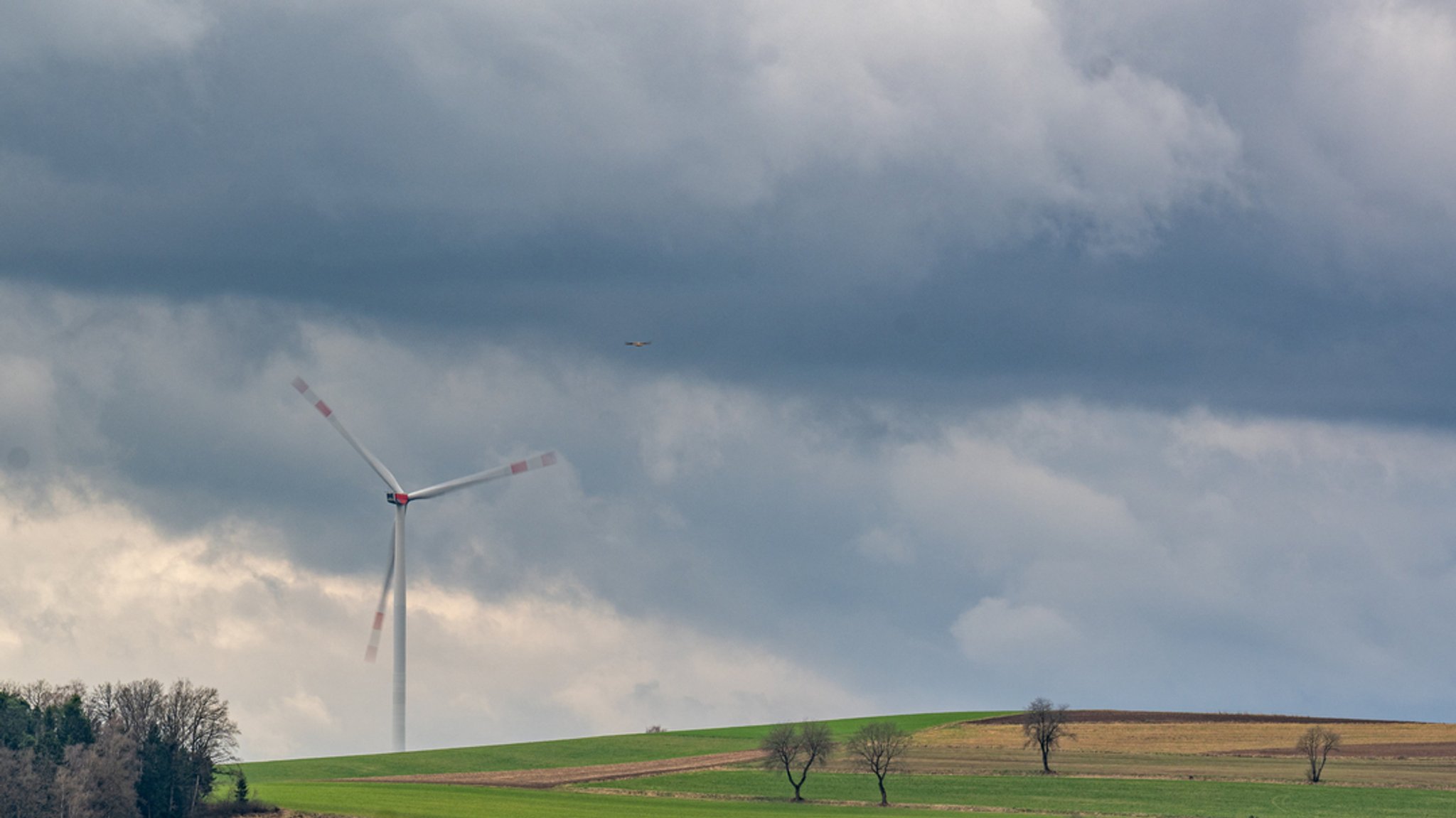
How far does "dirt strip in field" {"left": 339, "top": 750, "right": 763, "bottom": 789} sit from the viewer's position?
15688cm

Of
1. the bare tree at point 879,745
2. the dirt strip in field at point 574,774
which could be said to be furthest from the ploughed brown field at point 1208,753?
the dirt strip in field at point 574,774

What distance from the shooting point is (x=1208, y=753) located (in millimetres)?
172750

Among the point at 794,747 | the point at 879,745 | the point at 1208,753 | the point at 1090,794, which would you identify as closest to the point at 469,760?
the point at 794,747

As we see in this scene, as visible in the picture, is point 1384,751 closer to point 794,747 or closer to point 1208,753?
point 1208,753

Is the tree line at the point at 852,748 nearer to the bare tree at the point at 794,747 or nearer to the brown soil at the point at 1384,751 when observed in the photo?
the bare tree at the point at 794,747

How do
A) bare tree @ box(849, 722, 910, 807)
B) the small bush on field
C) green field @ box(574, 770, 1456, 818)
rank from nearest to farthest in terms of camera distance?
1. green field @ box(574, 770, 1456, 818)
2. the small bush on field
3. bare tree @ box(849, 722, 910, 807)

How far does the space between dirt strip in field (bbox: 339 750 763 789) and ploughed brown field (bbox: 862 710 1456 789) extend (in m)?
22.0

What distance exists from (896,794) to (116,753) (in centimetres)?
6958

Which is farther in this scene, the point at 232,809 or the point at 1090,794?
the point at 1090,794

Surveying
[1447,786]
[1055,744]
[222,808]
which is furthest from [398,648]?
[1447,786]

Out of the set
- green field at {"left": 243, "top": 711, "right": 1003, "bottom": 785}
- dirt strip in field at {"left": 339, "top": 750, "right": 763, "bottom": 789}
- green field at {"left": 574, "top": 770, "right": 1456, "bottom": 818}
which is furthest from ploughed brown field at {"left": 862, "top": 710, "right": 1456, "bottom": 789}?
green field at {"left": 243, "top": 711, "right": 1003, "bottom": 785}

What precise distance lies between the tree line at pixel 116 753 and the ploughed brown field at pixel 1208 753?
71.5 meters

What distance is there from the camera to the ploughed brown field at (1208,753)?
15500cm

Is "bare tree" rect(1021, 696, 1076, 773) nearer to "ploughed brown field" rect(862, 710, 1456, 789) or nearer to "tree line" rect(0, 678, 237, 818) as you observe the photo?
"ploughed brown field" rect(862, 710, 1456, 789)
